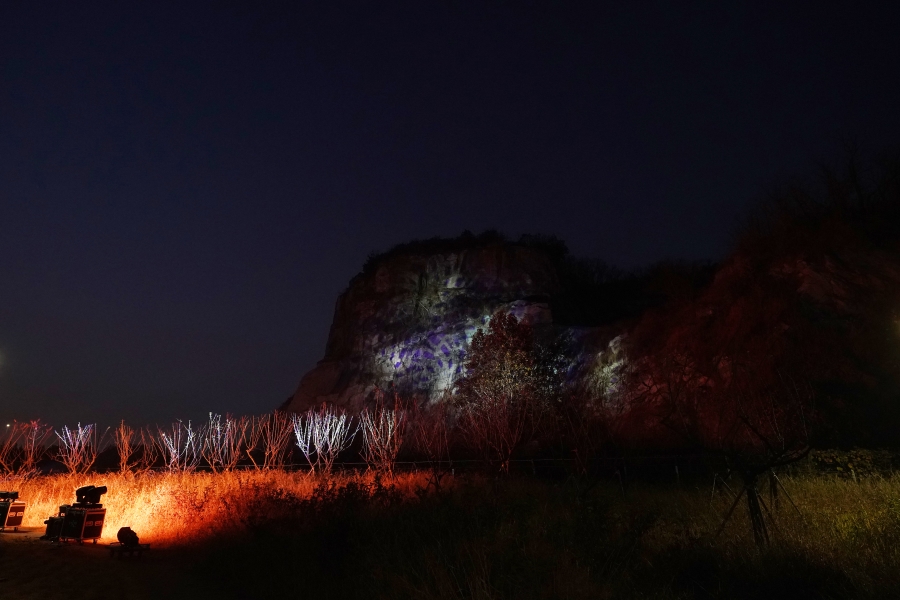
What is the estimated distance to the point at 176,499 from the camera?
46.2 feet

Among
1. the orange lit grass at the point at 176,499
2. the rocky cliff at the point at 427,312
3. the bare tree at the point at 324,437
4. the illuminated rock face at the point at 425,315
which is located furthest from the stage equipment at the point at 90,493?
the rocky cliff at the point at 427,312

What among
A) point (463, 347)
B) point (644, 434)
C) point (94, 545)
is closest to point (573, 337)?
point (463, 347)

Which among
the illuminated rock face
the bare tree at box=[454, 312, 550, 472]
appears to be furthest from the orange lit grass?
the illuminated rock face

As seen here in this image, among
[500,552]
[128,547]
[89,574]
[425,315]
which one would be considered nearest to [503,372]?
[425,315]

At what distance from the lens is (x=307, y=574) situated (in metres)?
8.02

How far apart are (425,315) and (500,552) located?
34240mm

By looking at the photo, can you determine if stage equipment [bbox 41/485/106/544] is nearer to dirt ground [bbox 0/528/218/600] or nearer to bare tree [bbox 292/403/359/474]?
dirt ground [bbox 0/528/218/600]

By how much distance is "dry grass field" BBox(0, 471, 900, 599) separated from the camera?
20.5 feet

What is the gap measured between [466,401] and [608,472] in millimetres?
14736

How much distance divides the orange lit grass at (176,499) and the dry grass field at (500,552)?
0.52 feet

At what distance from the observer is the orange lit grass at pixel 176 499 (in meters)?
11.8

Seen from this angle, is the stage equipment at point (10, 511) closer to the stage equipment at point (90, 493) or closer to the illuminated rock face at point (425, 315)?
the stage equipment at point (90, 493)

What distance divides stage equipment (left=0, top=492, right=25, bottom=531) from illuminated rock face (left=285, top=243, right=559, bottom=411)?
2503cm

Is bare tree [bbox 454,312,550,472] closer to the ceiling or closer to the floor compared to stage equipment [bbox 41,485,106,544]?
closer to the ceiling
